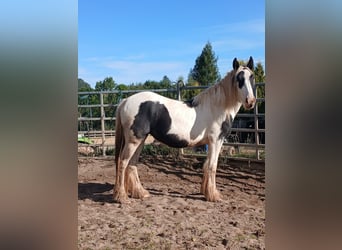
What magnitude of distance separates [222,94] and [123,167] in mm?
1217

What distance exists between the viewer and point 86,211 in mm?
2670

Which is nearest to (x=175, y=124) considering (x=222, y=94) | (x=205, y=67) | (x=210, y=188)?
(x=222, y=94)

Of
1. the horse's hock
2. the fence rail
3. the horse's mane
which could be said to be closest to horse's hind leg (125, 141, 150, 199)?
the horse's mane

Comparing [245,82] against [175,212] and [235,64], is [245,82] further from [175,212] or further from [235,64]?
[175,212]

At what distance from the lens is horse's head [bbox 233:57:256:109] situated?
2711 millimetres

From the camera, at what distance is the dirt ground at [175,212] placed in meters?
1.99

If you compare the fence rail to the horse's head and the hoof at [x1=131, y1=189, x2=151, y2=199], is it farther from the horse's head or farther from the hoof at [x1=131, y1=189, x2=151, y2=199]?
the hoof at [x1=131, y1=189, x2=151, y2=199]

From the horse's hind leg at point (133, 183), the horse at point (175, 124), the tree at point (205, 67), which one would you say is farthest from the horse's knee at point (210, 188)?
the tree at point (205, 67)

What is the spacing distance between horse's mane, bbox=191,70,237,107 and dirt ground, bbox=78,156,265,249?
980mm
